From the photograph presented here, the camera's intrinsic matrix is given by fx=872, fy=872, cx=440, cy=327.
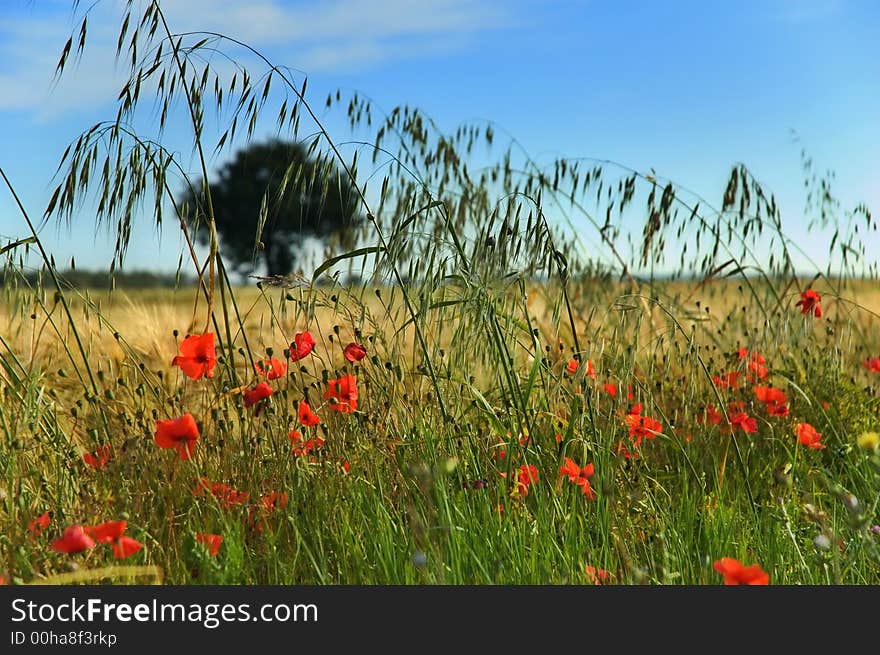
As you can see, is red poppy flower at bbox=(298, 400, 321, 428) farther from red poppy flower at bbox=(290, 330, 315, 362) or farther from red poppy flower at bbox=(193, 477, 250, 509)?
red poppy flower at bbox=(193, 477, 250, 509)

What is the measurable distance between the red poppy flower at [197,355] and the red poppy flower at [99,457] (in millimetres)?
266

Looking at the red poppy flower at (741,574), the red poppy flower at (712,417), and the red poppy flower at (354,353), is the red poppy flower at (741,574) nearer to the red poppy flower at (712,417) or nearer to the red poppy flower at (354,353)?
the red poppy flower at (354,353)

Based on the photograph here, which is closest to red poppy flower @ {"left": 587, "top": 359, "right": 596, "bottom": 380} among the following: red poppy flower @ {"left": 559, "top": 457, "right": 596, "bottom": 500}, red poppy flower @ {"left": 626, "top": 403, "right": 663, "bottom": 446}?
red poppy flower @ {"left": 626, "top": 403, "right": 663, "bottom": 446}

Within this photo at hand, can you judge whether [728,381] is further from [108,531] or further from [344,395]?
[108,531]

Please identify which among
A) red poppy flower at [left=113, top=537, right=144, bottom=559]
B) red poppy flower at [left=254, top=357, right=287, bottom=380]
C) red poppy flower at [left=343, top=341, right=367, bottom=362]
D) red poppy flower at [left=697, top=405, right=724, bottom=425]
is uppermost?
red poppy flower at [left=343, top=341, right=367, bottom=362]

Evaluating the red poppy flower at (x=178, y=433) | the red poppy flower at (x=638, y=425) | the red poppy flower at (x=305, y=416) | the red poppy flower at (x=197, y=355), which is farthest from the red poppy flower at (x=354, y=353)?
the red poppy flower at (x=638, y=425)

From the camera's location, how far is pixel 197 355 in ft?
7.32

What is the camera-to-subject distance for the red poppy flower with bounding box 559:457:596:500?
6.59 ft

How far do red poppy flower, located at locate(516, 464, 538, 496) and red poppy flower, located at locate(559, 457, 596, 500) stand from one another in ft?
0.23

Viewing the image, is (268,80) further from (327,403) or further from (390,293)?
(327,403)

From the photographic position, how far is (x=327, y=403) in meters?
2.30

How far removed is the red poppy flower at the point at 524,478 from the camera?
2055 millimetres

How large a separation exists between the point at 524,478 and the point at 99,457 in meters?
1.05

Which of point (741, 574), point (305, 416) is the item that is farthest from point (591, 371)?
point (741, 574)
